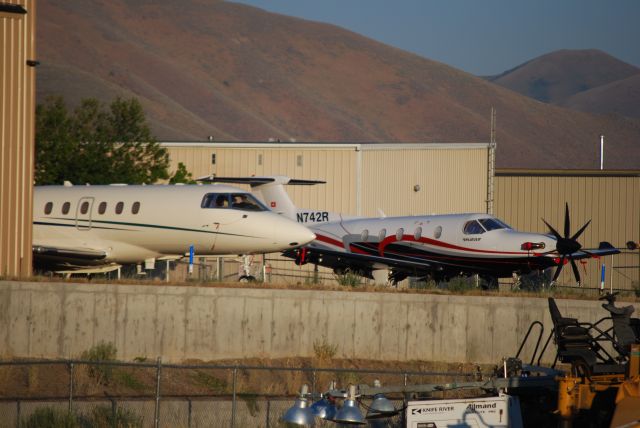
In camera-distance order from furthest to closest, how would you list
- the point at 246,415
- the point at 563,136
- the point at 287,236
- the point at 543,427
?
the point at 563,136 → the point at 287,236 → the point at 246,415 → the point at 543,427

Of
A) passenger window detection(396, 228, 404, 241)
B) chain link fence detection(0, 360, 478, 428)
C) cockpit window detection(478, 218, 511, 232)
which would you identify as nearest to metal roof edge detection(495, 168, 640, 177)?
passenger window detection(396, 228, 404, 241)

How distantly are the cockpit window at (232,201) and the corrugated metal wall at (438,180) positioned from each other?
61.6ft

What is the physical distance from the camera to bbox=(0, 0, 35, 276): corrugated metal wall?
3141cm

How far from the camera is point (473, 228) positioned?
3662 cm

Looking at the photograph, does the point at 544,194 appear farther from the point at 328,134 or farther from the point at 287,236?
the point at 328,134

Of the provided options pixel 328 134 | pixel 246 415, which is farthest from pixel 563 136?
pixel 246 415

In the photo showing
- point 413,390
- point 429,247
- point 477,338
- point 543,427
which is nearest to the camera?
point 413,390

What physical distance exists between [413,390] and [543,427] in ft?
13.1

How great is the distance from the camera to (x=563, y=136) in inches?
7200

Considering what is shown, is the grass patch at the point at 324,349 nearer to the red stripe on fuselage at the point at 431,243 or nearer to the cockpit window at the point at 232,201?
the cockpit window at the point at 232,201

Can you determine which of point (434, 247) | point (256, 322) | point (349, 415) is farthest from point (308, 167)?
point (349, 415)

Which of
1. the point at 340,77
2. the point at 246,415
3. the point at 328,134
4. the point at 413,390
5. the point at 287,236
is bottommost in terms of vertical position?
the point at 246,415

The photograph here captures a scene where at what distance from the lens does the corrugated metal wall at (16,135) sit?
31.4m

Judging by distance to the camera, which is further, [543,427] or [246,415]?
[246,415]
